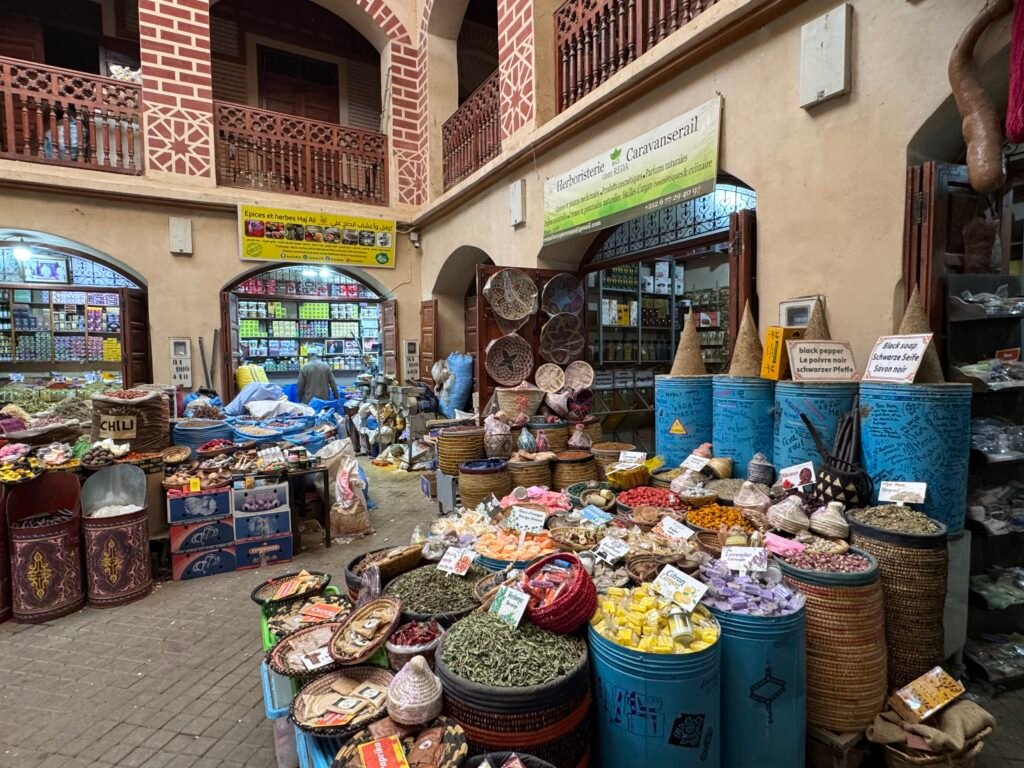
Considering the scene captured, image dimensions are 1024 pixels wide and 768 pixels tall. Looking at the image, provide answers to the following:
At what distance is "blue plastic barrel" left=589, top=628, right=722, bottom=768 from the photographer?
158cm

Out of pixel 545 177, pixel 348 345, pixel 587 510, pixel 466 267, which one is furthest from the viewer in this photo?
pixel 348 345

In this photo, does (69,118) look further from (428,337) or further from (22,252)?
(428,337)

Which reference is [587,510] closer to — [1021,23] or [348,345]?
[1021,23]

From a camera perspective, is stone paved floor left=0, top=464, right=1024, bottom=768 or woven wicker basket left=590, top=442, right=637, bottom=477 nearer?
stone paved floor left=0, top=464, right=1024, bottom=768

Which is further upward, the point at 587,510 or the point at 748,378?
the point at 748,378

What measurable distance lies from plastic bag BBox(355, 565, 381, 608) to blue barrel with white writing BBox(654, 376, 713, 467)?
201cm

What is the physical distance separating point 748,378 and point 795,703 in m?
1.67

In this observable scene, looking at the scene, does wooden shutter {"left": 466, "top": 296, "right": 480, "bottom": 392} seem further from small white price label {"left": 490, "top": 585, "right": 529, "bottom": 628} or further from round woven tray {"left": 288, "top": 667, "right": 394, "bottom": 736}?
round woven tray {"left": 288, "top": 667, "right": 394, "bottom": 736}

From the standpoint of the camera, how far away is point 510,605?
1.84 metres

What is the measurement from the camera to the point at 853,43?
2.75 m

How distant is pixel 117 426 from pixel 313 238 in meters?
4.51

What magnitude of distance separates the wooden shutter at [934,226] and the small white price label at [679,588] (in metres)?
1.76

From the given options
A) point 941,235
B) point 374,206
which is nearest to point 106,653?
point 941,235

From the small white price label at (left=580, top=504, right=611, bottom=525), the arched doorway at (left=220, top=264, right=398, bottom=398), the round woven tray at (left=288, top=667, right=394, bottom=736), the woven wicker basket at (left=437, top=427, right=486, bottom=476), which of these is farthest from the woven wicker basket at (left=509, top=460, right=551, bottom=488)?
the arched doorway at (left=220, top=264, right=398, bottom=398)
